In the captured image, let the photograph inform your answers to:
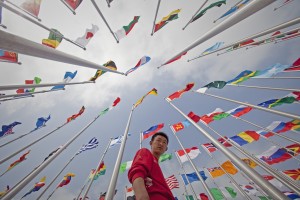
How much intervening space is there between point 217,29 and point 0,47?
3627 mm

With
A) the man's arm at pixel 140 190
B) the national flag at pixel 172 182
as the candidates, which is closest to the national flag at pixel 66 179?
the national flag at pixel 172 182

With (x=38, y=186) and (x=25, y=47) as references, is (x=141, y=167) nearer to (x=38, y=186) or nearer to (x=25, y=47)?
(x=25, y=47)

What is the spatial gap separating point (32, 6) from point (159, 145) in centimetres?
673

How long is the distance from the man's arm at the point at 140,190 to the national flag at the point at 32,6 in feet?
23.5

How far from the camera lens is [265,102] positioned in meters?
12.0

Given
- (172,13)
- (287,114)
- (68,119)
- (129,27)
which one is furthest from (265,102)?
(68,119)

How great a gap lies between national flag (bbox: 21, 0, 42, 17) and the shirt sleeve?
6.66 metres

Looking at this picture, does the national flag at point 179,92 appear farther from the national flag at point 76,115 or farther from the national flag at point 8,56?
the national flag at point 8,56

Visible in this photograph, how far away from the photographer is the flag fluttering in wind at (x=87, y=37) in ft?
29.3

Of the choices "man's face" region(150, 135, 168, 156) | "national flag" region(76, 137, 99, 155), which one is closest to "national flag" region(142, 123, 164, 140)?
"national flag" region(76, 137, 99, 155)

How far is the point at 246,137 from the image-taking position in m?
12.0

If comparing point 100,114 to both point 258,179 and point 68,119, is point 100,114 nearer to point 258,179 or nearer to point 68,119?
point 68,119

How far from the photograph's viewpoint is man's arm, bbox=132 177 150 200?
2041mm

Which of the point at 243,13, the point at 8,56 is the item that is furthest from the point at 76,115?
the point at 243,13
